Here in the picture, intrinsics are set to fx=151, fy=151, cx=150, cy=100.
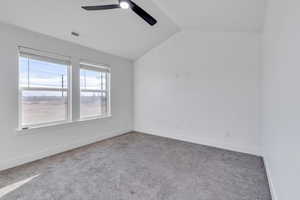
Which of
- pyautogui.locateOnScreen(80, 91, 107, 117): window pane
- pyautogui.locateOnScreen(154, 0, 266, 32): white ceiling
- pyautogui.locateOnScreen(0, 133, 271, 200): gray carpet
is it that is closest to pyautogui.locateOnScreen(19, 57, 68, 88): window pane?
pyautogui.locateOnScreen(80, 91, 107, 117): window pane

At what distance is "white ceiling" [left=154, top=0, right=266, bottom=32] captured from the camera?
227 cm

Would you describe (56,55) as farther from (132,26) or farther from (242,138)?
(242,138)

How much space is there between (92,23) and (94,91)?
162 centimetres

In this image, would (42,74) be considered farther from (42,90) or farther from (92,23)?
(92,23)

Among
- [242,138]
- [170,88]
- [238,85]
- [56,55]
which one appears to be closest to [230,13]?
[238,85]

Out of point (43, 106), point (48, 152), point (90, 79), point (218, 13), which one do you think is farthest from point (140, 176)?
point (218, 13)

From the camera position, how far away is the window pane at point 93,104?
356 centimetres

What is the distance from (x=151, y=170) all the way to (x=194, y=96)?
83.1 inches

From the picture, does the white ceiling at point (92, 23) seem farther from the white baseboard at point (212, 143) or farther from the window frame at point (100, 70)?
the white baseboard at point (212, 143)

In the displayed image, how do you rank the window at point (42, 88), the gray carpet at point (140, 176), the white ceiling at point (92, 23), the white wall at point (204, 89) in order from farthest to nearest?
the white wall at point (204, 89) < the window at point (42, 88) < the white ceiling at point (92, 23) < the gray carpet at point (140, 176)

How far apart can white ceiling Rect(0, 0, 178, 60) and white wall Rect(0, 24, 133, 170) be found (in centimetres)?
18

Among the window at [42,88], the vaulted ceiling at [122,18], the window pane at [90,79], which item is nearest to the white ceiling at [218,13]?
the vaulted ceiling at [122,18]

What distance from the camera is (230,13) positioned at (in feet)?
8.21

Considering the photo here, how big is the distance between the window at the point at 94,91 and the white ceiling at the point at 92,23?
56 cm
